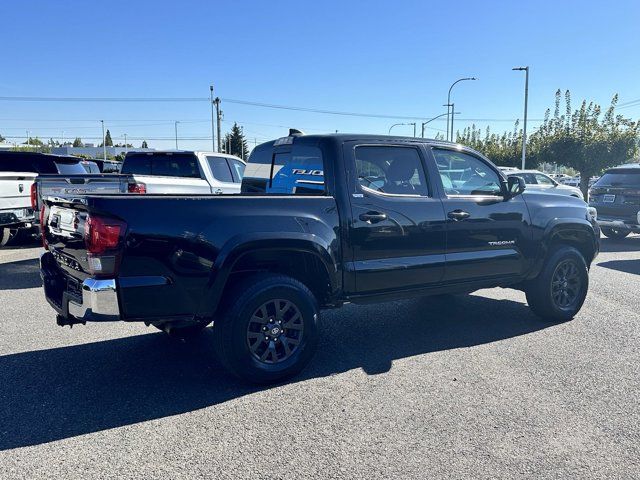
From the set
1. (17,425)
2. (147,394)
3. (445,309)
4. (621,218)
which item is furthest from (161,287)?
(621,218)

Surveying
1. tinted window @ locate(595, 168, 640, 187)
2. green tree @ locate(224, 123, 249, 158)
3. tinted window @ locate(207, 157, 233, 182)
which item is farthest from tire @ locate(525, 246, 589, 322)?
green tree @ locate(224, 123, 249, 158)

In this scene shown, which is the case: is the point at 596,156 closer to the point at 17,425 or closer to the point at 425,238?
the point at 425,238

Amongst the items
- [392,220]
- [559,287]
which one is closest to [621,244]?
[559,287]

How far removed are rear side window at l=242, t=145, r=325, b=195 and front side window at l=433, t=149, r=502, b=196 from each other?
1.27 metres

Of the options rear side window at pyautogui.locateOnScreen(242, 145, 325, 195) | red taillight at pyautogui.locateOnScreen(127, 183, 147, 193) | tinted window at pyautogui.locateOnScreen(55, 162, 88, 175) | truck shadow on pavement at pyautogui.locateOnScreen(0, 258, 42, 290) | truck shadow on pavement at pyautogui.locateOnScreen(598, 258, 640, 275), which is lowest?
truck shadow on pavement at pyautogui.locateOnScreen(598, 258, 640, 275)

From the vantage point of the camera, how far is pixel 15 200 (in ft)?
31.6

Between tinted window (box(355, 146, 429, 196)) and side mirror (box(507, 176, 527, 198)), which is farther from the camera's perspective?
side mirror (box(507, 176, 527, 198))

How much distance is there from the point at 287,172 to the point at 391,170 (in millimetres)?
1008

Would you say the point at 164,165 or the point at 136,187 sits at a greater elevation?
the point at 164,165

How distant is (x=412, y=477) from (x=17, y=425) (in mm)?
2545

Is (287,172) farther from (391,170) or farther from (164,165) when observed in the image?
(164,165)

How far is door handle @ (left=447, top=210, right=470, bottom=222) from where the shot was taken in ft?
16.3

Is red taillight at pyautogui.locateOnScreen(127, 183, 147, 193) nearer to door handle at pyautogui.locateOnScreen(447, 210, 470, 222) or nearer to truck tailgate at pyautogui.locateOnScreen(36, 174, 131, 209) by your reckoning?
truck tailgate at pyautogui.locateOnScreen(36, 174, 131, 209)

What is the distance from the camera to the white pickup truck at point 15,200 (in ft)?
31.0
